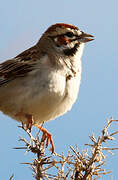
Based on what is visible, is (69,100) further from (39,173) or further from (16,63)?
(39,173)

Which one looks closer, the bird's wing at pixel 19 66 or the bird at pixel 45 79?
the bird at pixel 45 79

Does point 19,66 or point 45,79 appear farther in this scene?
point 19,66

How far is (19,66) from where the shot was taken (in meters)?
3.79

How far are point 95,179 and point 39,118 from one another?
6.95ft

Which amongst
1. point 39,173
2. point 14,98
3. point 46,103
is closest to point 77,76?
point 46,103

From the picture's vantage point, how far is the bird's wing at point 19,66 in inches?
145

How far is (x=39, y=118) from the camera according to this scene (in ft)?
11.8

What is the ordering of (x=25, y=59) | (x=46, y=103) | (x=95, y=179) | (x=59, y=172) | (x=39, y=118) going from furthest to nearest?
(x=25, y=59) < (x=39, y=118) < (x=46, y=103) < (x=59, y=172) < (x=95, y=179)

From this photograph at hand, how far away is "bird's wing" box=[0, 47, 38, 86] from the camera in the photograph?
3686 millimetres

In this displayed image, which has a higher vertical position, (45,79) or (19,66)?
(19,66)

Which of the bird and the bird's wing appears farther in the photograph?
the bird's wing

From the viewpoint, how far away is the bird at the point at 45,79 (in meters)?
3.34

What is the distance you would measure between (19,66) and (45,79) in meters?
0.58

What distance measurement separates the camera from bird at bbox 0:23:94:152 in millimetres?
3344
